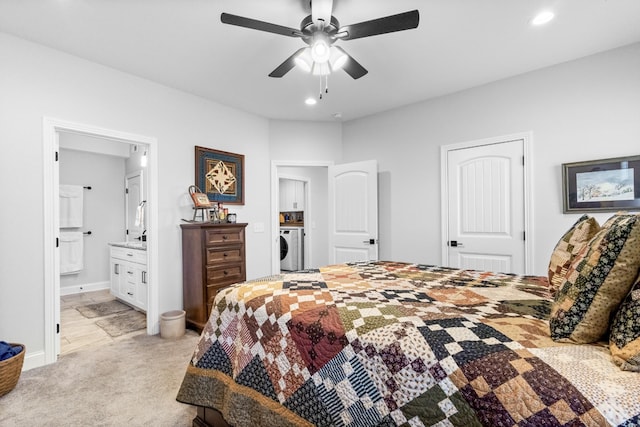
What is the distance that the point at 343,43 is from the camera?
2.60m

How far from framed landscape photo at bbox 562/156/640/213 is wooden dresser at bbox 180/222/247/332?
3.33 m

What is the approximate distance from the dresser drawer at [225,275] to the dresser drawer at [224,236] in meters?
0.27

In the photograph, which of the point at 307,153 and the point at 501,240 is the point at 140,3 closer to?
the point at 307,153

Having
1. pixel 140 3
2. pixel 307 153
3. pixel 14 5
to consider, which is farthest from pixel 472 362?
pixel 307 153

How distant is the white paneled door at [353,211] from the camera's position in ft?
13.6

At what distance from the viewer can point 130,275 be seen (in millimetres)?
4191

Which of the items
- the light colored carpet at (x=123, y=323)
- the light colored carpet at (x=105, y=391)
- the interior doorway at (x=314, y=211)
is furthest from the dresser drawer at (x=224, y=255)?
the interior doorway at (x=314, y=211)

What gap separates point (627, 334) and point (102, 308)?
16.9 ft

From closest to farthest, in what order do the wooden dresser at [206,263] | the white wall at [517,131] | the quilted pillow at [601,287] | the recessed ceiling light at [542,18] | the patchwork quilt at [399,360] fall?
the patchwork quilt at [399,360]
the quilted pillow at [601,287]
the recessed ceiling light at [542,18]
the white wall at [517,131]
the wooden dresser at [206,263]

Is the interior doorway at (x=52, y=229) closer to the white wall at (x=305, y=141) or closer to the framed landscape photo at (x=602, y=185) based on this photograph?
the white wall at (x=305, y=141)

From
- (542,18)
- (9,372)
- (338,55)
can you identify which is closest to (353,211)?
(338,55)

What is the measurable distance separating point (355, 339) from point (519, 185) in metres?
2.94

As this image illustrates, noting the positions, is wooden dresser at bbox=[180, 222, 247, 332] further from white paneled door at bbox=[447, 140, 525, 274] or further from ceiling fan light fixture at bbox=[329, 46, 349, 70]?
white paneled door at bbox=[447, 140, 525, 274]

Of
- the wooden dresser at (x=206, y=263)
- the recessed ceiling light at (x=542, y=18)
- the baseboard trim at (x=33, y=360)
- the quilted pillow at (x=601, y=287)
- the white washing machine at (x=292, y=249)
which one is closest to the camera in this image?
the quilted pillow at (x=601, y=287)
